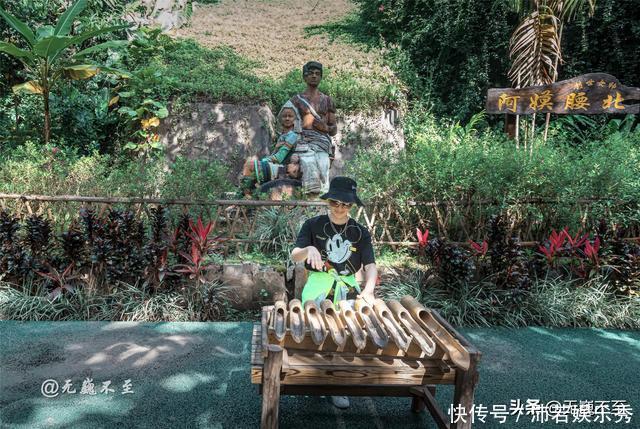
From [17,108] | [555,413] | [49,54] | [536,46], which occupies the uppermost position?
[536,46]

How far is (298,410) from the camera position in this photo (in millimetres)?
2836

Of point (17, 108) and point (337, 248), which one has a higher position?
point (17, 108)

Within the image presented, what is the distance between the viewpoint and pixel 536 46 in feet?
21.2

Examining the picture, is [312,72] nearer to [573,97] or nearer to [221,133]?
[573,97]

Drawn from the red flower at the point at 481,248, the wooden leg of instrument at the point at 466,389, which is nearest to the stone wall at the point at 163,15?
the red flower at the point at 481,248

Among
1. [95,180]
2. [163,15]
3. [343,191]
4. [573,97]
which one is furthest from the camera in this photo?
[163,15]

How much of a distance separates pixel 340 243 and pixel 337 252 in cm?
6

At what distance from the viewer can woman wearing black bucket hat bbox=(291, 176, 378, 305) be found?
284cm

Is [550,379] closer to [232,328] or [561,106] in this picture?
[232,328]

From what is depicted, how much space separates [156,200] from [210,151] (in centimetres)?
424

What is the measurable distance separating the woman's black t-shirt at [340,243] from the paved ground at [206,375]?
0.86 metres

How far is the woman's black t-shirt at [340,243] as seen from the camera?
290cm

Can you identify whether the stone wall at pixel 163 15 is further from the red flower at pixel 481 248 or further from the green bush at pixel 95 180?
the red flower at pixel 481 248

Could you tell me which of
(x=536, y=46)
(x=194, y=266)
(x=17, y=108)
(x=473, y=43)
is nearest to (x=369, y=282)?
(x=194, y=266)
